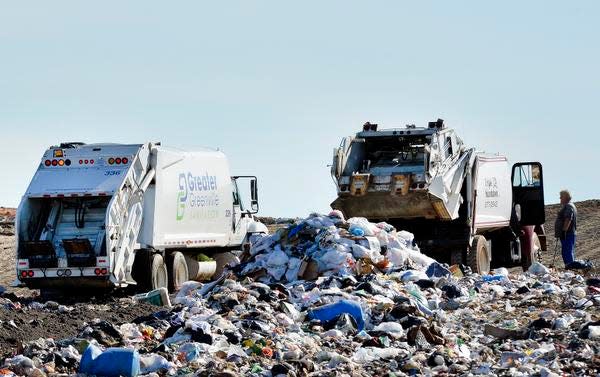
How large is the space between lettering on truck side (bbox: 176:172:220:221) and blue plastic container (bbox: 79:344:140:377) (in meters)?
10.9

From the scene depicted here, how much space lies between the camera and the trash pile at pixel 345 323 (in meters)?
11.1

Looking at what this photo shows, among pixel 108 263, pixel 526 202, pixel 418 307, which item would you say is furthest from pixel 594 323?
pixel 526 202

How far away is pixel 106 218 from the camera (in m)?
19.3

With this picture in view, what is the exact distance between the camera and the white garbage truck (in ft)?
64.6

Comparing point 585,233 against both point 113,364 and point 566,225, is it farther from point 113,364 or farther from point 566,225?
point 113,364

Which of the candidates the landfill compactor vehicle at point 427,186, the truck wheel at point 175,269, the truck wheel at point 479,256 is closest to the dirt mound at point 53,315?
the truck wheel at point 175,269

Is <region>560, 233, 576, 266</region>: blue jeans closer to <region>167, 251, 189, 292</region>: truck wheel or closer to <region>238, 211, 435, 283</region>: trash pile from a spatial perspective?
<region>238, 211, 435, 283</region>: trash pile

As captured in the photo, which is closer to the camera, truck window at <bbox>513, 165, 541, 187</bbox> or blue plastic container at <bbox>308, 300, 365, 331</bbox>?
blue plastic container at <bbox>308, 300, 365, 331</bbox>

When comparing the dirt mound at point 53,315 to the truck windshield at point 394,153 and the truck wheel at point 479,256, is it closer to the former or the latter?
the truck windshield at point 394,153

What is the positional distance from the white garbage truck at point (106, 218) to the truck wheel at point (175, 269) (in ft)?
0.06

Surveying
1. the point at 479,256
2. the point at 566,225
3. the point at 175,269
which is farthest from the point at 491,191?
the point at 175,269

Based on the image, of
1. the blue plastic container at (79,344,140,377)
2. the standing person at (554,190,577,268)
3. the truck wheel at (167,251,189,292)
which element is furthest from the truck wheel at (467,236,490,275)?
the blue plastic container at (79,344,140,377)

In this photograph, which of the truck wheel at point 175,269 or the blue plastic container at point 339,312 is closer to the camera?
the blue plastic container at point 339,312

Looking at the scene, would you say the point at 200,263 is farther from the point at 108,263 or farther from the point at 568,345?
the point at 568,345
